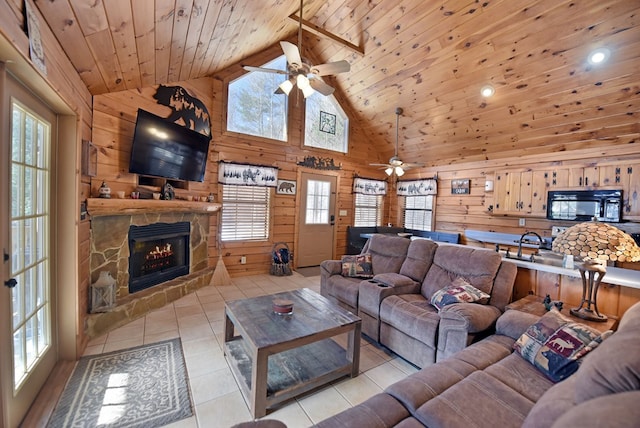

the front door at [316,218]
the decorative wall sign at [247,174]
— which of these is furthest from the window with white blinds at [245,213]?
the front door at [316,218]

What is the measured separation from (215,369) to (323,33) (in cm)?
462

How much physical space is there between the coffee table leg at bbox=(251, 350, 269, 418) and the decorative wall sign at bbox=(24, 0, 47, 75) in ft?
6.69

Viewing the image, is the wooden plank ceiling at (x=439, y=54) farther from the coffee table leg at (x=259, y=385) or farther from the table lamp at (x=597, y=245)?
the table lamp at (x=597, y=245)

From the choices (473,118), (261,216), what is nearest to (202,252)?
(261,216)

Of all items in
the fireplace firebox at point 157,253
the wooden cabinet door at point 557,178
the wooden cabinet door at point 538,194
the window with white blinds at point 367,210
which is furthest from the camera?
the window with white blinds at point 367,210

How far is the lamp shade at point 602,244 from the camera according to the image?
5.22ft

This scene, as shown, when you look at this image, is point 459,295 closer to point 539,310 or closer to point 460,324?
point 460,324

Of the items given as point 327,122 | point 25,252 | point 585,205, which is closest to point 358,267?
point 25,252

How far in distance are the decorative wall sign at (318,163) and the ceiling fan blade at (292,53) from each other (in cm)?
291

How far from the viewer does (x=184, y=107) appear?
12.7 ft

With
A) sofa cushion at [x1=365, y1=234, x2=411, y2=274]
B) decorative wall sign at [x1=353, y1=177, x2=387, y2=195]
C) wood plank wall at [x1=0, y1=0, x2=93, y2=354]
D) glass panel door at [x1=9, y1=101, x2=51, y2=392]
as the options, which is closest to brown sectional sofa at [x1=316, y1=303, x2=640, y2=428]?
sofa cushion at [x1=365, y1=234, x2=411, y2=274]

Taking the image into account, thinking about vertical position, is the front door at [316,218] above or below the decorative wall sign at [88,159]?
below

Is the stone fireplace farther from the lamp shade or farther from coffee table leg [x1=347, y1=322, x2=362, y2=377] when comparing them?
the lamp shade

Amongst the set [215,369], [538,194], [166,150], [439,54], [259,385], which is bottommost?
[215,369]
